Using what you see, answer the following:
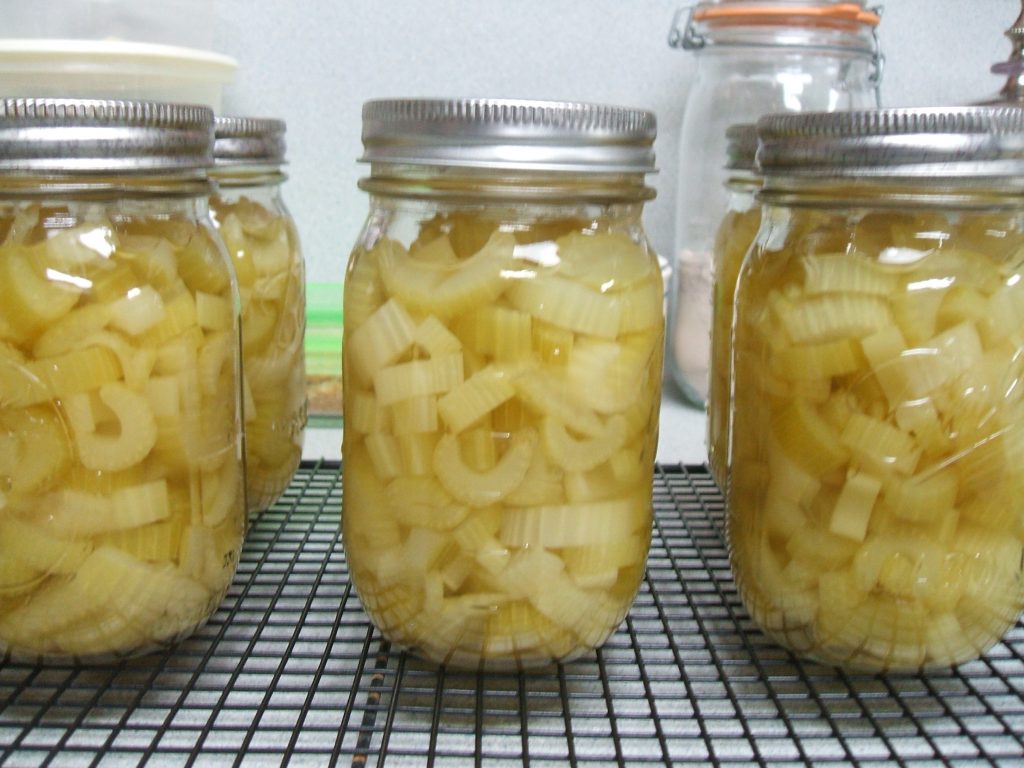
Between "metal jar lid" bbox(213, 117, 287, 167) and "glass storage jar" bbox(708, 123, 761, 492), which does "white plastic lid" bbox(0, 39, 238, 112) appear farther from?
"glass storage jar" bbox(708, 123, 761, 492)

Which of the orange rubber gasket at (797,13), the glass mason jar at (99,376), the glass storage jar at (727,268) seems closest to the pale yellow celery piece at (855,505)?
the glass storage jar at (727,268)

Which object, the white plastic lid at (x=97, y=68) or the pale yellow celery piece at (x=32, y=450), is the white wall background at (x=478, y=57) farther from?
the pale yellow celery piece at (x=32, y=450)

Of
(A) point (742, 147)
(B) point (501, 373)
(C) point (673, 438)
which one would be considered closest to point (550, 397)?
(B) point (501, 373)

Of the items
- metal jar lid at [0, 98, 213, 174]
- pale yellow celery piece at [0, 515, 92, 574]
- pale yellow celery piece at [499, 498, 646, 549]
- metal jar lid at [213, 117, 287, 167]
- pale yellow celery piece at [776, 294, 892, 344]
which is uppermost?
metal jar lid at [0, 98, 213, 174]

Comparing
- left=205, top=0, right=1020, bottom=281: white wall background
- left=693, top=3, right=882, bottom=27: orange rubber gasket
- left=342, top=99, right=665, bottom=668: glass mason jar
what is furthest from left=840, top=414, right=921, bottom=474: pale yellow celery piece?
left=205, top=0, right=1020, bottom=281: white wall background

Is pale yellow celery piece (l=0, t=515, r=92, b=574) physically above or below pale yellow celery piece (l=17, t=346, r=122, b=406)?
below

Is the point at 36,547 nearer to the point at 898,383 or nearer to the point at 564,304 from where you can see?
the point at 564,304

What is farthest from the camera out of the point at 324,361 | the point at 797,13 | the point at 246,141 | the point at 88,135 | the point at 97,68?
the point at 324,361

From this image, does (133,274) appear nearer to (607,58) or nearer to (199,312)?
(199,312)
